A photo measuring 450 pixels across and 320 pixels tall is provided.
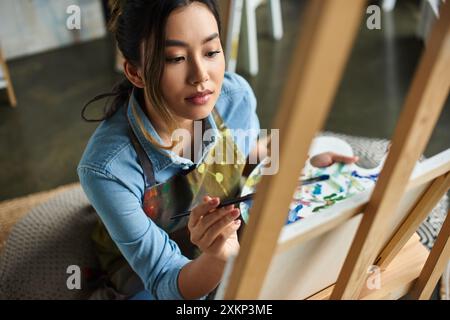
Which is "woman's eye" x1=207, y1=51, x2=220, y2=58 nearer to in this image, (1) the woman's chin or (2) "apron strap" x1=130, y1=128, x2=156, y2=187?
(1) the woman's chin

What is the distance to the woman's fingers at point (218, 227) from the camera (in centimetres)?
81

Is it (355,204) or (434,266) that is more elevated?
(355,204)

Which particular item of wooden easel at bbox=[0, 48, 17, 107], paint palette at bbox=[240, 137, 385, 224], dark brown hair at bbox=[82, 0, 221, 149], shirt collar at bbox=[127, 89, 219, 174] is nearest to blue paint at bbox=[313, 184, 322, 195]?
paint palette at bbox=[240, 137, 385, 224]

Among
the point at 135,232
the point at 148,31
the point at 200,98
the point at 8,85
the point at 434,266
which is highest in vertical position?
the point at 148,31

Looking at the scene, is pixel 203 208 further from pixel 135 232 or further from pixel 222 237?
pixel 135 232

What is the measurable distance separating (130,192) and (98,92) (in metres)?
1.32

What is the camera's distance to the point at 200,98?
2.97 feet

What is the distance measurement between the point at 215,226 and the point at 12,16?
179cm

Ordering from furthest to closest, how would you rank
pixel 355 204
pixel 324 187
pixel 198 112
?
pixel 324 187
pixel 198 112
pixel 355 204

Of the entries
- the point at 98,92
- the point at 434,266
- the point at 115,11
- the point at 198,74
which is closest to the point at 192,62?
the point at 198,74

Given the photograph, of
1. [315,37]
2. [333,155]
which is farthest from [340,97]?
[315,37]

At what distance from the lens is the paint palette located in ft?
3.67

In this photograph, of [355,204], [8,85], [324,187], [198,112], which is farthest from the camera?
[8,85]

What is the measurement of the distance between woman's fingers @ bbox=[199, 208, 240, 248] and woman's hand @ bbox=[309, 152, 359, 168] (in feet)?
→ 1.47
